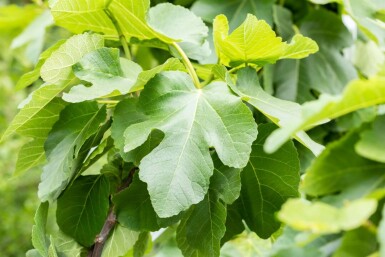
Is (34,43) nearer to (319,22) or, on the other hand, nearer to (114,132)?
(319,22)

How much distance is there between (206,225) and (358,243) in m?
0.26

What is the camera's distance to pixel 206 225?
2.01ft

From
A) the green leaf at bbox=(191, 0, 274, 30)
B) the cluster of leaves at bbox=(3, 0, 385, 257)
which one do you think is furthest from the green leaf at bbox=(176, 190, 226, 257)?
the green leaf at bbox=(191, 0, 274, 30)

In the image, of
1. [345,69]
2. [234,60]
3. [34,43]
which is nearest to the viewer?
[234,60]

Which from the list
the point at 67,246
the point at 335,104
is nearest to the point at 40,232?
the point at 67,246

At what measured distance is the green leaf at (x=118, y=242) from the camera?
67 cm

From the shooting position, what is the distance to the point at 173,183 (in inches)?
20.8

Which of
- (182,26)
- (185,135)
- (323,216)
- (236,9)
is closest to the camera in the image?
(323,216)

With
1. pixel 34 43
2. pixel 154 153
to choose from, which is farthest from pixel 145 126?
pixel 34 43

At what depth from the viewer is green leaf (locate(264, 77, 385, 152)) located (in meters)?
0.35

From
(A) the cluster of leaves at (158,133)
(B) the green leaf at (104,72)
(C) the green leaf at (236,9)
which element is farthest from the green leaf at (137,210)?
(C) the green leaf at (236,9)

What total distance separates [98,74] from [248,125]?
15 centimetres

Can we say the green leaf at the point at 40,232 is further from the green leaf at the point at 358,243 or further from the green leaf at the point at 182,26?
the green leaf at the point at 358,243

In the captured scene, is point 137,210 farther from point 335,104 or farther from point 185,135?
point 335,104
